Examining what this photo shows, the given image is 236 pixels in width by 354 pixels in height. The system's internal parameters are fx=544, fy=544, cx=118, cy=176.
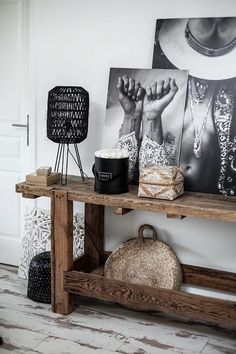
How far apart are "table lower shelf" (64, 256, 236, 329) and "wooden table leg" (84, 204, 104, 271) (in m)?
0.40

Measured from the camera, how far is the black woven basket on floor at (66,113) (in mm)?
3494

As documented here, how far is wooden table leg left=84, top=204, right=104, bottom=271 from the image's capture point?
12.5 ft

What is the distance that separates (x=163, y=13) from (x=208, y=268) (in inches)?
66.0

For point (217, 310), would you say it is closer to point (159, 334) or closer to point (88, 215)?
point (159, 334)

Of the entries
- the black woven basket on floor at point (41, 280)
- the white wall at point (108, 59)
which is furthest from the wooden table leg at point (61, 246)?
the white wall at point (108, 59)

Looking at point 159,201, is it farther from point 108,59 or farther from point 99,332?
point 108,59

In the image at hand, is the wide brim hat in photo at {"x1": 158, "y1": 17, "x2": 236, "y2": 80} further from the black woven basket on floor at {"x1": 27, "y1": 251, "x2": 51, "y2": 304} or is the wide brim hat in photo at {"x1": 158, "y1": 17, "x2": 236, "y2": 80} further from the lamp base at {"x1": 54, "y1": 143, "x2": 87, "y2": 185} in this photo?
the black woven basket on floor at {"x1": 27, "y1": 251, "x2": 51, "y2": 304}

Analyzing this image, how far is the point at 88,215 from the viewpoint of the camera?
3803mm

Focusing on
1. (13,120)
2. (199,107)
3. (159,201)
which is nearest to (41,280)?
(159,201)

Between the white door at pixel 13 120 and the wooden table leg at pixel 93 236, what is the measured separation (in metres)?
0.66

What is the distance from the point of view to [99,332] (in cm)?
327

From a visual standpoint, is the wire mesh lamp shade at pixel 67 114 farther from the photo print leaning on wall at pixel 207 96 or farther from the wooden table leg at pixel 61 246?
the photo print leaning on wall at pixel 207 96

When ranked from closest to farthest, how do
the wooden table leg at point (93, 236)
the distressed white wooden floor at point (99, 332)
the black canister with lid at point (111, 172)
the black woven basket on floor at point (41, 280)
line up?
the distressed white wooden floor at point (99, 332) → the black canister with lid at point (111, 172) → the black woven basket on floor at point (41, 280) → the wooden table leg at point (93, 236)

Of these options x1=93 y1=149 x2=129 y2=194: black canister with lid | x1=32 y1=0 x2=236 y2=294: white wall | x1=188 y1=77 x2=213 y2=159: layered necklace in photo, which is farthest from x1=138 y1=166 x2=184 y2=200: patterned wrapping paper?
x1=32 y1=0 x2=236 y2=294: white wall
